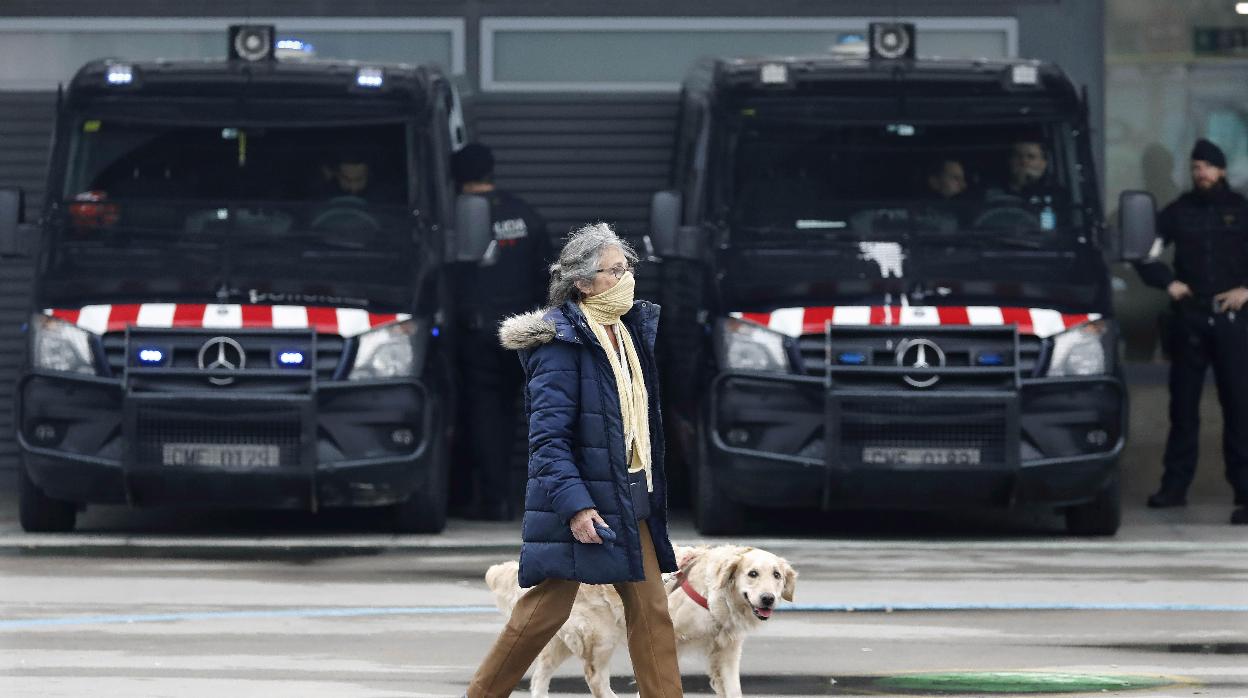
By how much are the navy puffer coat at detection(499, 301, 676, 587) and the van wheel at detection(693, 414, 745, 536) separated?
6.24 meters

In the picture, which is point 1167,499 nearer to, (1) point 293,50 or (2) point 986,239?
(2) point 986,239

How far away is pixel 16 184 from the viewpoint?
1723cm

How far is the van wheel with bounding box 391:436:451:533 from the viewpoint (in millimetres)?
13891

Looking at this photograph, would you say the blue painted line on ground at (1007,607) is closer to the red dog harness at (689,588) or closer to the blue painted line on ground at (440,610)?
the blue painted line on ground at (440,610)

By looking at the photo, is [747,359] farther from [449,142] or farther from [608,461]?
[608,461]

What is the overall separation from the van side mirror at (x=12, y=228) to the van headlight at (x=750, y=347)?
→ 380 centimetres

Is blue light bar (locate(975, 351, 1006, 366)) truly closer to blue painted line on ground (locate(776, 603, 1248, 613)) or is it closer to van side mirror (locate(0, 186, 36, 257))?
blue painted line on ground (locate(776, 603, 1248, 613))

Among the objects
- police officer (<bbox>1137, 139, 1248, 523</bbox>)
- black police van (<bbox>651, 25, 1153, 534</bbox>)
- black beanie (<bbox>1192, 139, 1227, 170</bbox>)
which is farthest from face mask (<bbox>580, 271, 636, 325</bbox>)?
black beanie (<bbox>1192, 139, 1227, 170</bbox>)

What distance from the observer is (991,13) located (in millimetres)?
17656

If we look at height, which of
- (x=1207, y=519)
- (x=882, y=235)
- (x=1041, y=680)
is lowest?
(x=1207, y=519)

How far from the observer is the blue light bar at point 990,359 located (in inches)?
528

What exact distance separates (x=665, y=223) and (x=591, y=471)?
21.4 feet

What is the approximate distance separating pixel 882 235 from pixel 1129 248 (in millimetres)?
1350

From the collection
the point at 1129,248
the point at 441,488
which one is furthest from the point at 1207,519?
the point at 441,488
